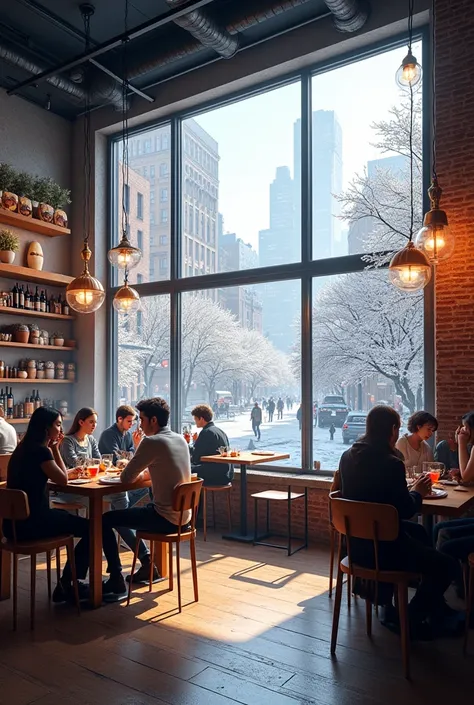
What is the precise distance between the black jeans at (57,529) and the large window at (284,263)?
2.71m

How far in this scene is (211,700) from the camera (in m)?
2.85

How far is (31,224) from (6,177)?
604mm

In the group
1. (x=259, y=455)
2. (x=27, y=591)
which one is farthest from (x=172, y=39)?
(x=27, y=591)

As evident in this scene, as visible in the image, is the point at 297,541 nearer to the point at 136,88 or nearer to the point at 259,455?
the point at 259,455

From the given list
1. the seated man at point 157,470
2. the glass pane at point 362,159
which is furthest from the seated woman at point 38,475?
the glass pane at point 362,159

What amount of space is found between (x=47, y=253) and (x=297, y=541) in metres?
4.84

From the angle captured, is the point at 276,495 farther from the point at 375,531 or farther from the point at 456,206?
the point at 456,206

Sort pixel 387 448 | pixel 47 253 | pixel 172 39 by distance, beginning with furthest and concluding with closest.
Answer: pixel 47 253
pixel 172 39
pixel 387 448

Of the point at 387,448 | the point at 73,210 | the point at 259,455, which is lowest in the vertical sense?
the point at 259,455

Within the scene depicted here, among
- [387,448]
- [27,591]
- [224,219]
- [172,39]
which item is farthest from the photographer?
[224,219]

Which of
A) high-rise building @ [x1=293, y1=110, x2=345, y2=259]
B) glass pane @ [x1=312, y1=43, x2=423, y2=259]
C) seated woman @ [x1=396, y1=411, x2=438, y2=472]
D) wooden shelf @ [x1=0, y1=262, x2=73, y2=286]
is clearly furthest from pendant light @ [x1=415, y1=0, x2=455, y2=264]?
wooden shelf @ [x1=0, y1=262, x2=73, y2=286]

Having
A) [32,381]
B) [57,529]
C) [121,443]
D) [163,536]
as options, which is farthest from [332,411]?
[32,381]

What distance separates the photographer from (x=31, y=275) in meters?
7.00

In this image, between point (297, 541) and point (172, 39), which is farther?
point (172, 39)
